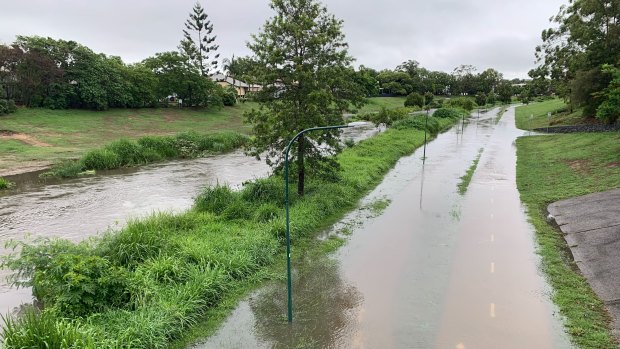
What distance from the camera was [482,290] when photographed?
10359mm

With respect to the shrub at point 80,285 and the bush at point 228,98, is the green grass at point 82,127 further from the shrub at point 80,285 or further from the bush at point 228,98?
the shrub at point 80,285

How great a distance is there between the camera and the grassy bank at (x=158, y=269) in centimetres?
781

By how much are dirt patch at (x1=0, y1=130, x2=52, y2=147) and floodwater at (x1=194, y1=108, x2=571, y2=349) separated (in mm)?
29182

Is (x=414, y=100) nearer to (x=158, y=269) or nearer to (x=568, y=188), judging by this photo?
(x=568, y=188)

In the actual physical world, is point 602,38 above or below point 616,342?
above

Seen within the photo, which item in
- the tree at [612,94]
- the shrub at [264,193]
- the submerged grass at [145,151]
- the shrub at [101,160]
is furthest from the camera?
the shrub at [101,160]

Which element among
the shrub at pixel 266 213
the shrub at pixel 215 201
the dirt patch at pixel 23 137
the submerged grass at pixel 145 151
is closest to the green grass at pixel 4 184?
the submerged grass at pixel 145 151

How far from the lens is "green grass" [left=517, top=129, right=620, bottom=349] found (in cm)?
873

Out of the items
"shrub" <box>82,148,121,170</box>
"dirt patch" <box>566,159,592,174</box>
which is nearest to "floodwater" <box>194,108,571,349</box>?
"dirt patch" <box>566,159,592,174</box>

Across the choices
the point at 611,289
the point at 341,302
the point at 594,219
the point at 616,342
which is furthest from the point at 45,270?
the point at 594,219

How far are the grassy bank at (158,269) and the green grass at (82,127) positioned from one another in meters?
19.1

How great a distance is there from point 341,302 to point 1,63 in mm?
48208

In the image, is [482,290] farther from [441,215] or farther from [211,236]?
[211,236]

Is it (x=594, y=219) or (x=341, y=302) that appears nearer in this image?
(x=341, y=302)
